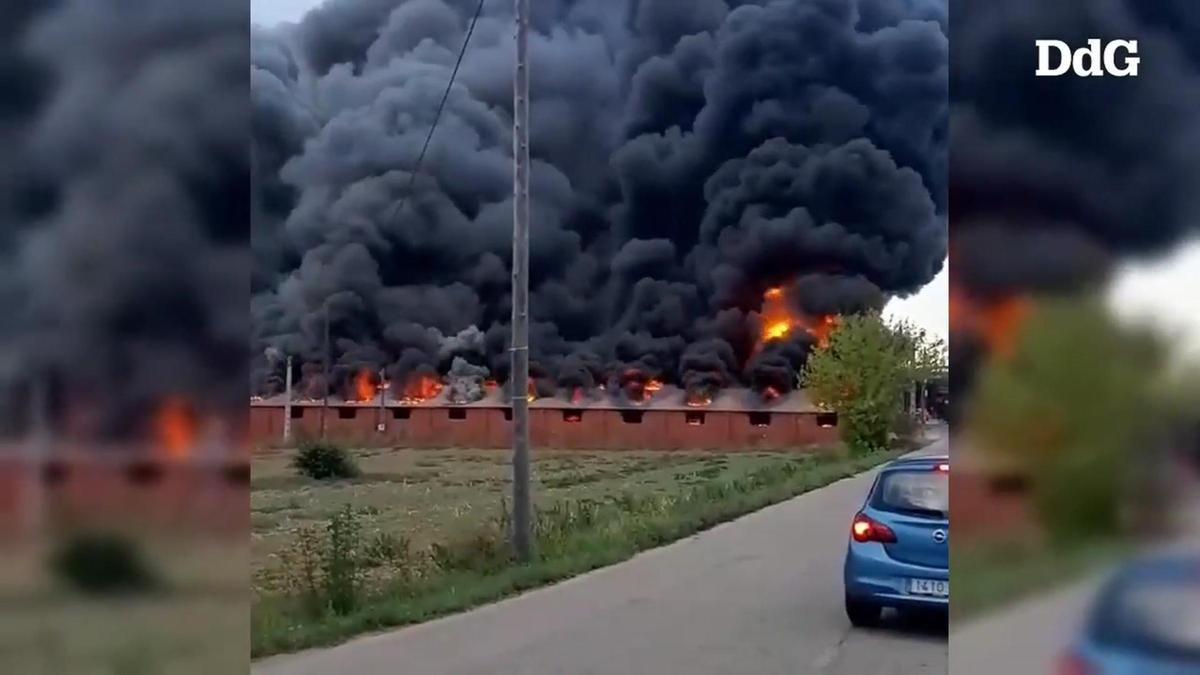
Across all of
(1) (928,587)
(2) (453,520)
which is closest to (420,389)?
(2) (453,520)

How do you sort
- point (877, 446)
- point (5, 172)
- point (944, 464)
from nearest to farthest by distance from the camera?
point (5, 172) < point (944, 464) < point (877, 446)

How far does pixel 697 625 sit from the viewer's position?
275 centimetres

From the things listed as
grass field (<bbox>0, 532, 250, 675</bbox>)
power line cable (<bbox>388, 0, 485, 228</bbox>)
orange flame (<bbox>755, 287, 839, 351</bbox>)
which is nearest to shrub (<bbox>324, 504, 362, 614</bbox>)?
grass field (<bbox>0, 532, 250, 675</bbox>)

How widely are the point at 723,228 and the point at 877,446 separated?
2.50 ft

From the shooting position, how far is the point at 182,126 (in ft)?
7.91

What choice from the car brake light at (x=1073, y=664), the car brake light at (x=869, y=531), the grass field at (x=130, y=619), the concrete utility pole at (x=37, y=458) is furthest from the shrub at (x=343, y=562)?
the car brake light at (x=1073, y=664)

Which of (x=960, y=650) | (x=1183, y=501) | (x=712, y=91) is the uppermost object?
(x=712, y=91)

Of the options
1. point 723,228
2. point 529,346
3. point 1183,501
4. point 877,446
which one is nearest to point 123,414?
point 529,346

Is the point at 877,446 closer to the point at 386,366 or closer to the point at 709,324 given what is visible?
the point at 709,324

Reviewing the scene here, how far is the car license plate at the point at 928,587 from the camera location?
256cm

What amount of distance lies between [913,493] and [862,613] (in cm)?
38

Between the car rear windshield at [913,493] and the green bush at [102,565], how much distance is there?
5.82 ft

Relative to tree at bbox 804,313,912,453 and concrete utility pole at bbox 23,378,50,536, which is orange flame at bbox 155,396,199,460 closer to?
concrete utility pole at bbox 23,378,50,536

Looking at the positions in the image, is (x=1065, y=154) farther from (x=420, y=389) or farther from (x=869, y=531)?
(x=420, y=389)
